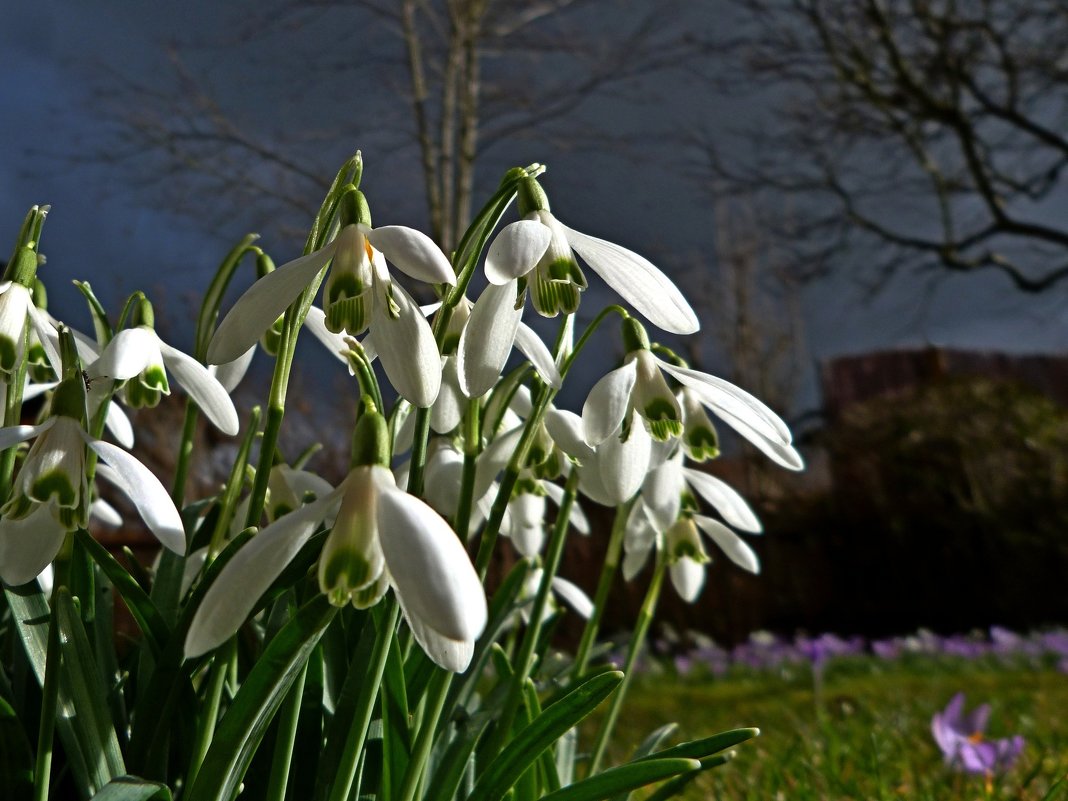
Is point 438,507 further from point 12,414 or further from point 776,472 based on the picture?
point 776,472

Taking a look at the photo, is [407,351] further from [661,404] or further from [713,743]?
[713,743]

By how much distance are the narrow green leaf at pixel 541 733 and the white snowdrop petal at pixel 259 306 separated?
451 mm

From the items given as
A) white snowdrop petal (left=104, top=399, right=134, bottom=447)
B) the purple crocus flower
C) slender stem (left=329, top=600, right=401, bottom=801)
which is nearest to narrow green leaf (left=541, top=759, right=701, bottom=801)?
slender stem (left=329, top=600, right=401, bottom=801)

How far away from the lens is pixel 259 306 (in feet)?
2.70

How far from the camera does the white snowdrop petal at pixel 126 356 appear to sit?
0.89 metres

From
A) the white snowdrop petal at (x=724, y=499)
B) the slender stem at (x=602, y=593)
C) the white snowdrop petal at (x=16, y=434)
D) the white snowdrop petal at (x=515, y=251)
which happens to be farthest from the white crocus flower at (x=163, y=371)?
the white snowdrop petal at (x=724, y=499)

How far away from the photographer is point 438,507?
3.77ft

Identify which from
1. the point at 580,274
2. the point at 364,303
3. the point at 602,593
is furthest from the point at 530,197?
the point at 602,593

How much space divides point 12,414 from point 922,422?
6650 mm

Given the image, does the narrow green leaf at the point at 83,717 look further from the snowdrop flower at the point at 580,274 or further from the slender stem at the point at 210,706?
A: the snowdrop flower at the point at 580,274

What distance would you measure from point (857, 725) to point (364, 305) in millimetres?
2355

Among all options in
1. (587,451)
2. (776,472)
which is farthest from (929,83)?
(587,451)

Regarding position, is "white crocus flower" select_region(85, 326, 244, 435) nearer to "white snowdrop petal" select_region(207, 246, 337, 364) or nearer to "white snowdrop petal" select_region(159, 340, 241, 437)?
"white snowdrop petal" select_region(159, 340, 241, 437)

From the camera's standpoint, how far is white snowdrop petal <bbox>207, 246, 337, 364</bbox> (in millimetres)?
816
